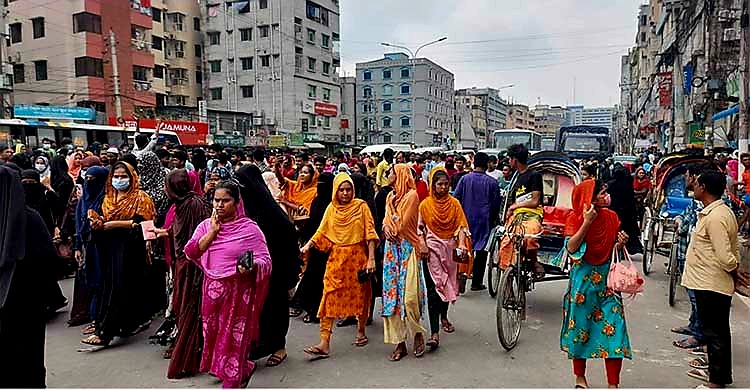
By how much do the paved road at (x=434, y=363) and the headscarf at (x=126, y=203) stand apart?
115cm

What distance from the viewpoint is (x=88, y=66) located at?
3394cm

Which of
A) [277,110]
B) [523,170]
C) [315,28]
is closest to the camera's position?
[523,170]

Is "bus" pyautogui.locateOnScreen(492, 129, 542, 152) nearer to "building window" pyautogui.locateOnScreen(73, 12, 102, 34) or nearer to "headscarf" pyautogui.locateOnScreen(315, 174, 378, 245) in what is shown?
"headscarf" pyautogui.locateOnScreen(315, 174, 378, 245)

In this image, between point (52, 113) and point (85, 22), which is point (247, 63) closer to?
point (85, 22)

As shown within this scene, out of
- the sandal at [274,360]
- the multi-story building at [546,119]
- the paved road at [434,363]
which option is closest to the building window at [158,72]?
the paved road at [434,363]

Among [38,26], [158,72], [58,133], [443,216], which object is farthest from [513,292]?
[158,72]

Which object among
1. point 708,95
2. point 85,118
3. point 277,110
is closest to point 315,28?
point 277,110

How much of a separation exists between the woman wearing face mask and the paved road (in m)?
0.21

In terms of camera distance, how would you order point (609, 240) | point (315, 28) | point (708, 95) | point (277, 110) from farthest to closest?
point (315, 28) < point (277, 110) < point (708, 95) < point (609, 240)

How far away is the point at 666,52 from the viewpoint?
1500 inches

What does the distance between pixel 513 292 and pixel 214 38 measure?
154 feet

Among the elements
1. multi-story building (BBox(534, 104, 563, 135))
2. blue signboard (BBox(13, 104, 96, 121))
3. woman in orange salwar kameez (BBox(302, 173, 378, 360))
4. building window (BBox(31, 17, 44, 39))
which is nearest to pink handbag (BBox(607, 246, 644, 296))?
woman in orange salwar kameez (BBox(302, 173, 378, 360))

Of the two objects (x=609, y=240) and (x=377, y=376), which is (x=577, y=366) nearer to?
(x=609, y=240)

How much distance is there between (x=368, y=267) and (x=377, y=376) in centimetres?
90
